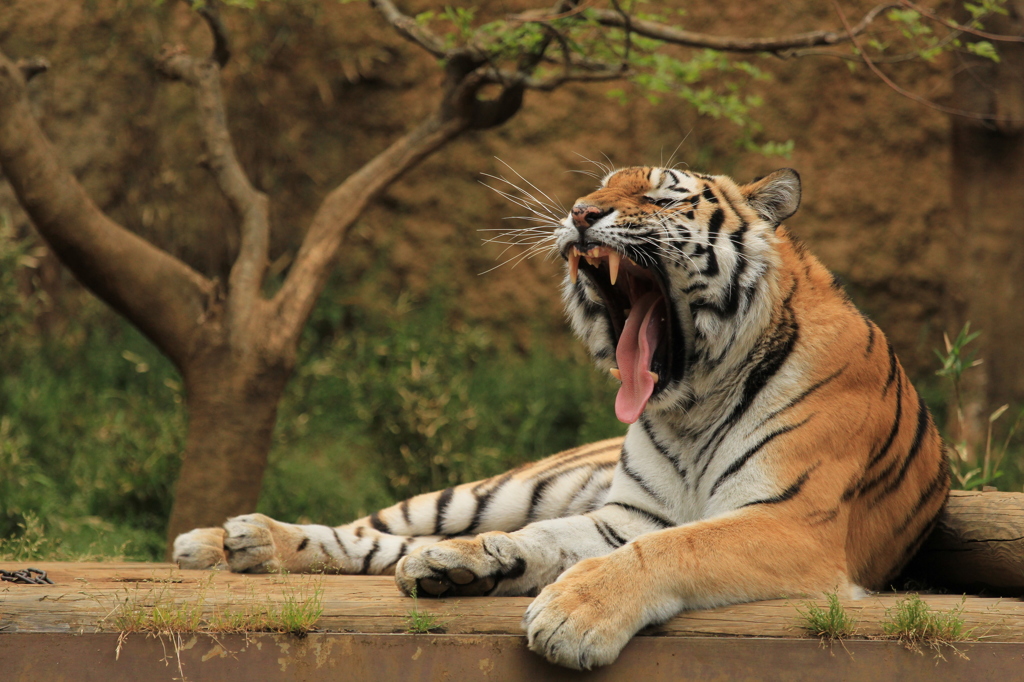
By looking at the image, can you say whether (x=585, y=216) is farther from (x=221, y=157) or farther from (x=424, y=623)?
(x=221, y=157)

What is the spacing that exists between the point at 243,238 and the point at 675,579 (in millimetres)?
2600

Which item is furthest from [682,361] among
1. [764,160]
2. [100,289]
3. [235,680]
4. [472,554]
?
[764,160]

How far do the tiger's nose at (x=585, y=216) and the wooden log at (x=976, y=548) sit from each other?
1.40 metres

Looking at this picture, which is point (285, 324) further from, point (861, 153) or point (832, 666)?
point (861, 153)

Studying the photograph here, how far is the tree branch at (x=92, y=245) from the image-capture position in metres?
3.56

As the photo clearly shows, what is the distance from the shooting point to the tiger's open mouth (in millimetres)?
2562

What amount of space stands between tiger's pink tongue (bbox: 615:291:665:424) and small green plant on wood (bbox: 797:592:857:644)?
0.67 m

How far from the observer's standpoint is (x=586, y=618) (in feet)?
6.53

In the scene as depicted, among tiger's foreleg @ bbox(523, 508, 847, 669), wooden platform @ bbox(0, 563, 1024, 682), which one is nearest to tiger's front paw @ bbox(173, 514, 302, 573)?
wooden platform @ bbox(0, 563, 1024, 682)

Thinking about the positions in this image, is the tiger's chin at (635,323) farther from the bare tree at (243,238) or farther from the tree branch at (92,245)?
the tree branch at (92,245)

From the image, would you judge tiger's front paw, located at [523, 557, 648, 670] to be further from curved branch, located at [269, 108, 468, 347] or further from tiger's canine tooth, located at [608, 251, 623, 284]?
curved branch, located at [269, 108, 468, 347]

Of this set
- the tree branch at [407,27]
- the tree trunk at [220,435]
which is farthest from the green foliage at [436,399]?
the tree branch at [407,27]

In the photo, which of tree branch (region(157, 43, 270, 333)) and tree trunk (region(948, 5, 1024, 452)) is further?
tree trunk (region(948, 5, 1024, 452))

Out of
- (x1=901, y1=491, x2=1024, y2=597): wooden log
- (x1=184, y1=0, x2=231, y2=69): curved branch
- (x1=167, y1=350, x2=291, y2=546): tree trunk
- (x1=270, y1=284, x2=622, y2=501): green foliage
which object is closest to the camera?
(x1=901, y1=491, x2=1024, y2=597): wooden log
